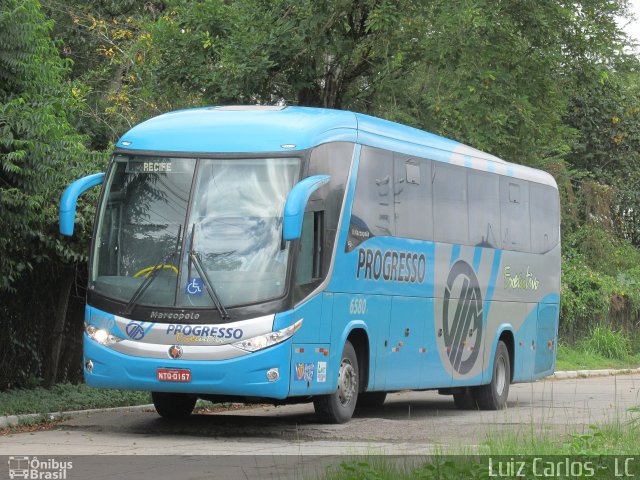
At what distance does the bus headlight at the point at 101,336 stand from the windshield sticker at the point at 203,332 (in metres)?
0.72

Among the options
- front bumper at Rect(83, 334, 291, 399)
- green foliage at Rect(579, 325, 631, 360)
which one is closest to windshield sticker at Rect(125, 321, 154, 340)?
front bumper at Rect(83, 334, 291, 399)

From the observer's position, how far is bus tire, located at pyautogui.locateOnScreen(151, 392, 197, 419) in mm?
16078

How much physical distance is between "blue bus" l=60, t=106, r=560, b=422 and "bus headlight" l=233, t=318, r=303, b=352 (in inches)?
0.6

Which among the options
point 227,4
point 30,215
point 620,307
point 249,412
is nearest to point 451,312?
point 249,412

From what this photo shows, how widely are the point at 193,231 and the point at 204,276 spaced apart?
20.7 inches

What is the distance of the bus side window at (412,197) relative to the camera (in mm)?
16812

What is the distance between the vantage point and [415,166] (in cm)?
1739

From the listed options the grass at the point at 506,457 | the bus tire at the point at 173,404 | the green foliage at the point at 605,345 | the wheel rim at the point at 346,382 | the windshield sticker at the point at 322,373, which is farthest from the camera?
the green foliage at the point at 605,345

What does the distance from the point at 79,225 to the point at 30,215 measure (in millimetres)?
1906

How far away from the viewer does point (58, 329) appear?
729 inches

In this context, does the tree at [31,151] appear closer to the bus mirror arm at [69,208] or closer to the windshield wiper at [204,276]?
the bus mirror arm at [69,208]

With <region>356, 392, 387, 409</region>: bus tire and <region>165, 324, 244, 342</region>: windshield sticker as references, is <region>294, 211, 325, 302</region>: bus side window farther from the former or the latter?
<region>356, 392, 387, 409</region>: bus tire

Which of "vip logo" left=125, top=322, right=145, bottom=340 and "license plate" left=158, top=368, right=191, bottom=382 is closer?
"license plate" left=158, top=368, right=191, bottom=382

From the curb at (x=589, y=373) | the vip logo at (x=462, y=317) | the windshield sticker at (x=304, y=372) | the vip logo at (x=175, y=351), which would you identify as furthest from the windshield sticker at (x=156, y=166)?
the curb at (x=589, y=373)
